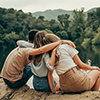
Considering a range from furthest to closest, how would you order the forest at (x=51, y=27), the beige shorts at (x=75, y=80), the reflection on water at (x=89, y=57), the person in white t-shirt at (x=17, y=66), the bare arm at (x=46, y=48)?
the forest at (x=51, y=27)
the reflection on water at (x=89, y=57)
the person in white t-shirt at (x=17, y=66)
the bare arm at (x=46, y=48)
the beige shorts at (x=75, y=80)

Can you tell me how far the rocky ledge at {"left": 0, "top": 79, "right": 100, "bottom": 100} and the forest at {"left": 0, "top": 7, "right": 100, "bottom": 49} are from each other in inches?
1234

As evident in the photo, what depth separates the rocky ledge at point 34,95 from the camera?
209 cm

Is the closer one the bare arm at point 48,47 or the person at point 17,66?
the bare arm at point 48,47

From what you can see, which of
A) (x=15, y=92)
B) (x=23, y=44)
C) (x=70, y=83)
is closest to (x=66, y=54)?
(x=70, y=83)

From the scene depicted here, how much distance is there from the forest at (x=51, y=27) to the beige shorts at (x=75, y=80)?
104 feet

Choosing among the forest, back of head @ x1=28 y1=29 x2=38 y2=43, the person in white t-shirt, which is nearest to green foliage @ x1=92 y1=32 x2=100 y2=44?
the forest

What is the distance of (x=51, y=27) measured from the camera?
46.2 metres

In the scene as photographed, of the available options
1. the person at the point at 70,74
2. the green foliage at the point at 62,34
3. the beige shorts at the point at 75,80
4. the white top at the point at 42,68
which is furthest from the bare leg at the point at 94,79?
the green foliage at the point at 62,34

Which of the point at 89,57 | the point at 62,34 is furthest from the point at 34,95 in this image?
the point at 62,34

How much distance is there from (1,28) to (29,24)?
9.34 metres

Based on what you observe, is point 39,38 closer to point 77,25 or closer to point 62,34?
point 62,34

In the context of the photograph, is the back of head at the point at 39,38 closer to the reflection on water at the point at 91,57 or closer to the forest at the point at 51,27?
the reflection on water at the point at 91,57

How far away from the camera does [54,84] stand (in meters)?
2.49

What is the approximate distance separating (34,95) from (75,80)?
71 centimetres
